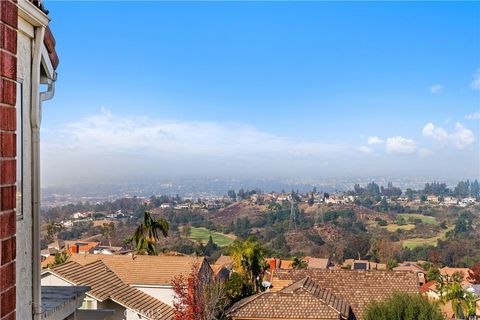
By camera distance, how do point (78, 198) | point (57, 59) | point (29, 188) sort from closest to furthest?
point (29, 188), point (57, 59), point (78, 198)

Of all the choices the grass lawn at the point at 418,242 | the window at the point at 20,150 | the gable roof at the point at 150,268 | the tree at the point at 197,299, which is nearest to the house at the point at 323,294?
the tree at the point at 197,299

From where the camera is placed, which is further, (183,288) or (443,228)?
(443,228)

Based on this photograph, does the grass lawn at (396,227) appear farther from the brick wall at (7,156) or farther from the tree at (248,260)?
the brick wall at (7,156)

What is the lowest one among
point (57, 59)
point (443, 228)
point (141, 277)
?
point (443, 228)

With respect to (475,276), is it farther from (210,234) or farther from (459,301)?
(210,234)

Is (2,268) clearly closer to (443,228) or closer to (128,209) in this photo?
(443,228)

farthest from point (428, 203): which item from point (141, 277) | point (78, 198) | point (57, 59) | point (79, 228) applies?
point (57, 59)

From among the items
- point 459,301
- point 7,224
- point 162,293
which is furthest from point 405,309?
point 7,224
